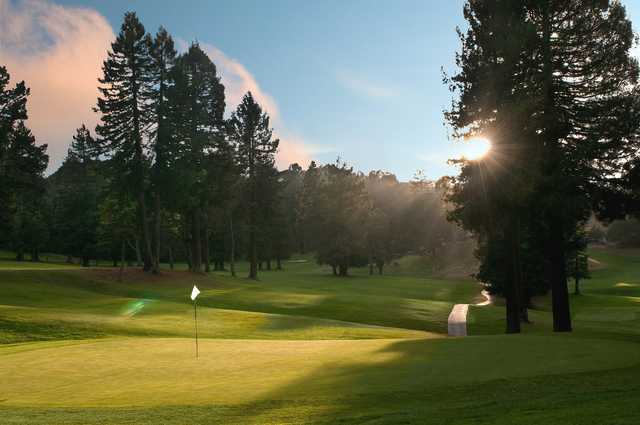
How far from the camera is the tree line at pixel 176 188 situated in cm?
4878

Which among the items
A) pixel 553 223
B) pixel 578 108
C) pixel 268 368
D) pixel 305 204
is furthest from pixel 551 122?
pixel 305 204

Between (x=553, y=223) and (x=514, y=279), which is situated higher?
(x=553, y=223)

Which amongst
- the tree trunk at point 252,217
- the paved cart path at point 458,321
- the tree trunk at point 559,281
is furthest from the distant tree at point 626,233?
the tree trunk at point 559,281

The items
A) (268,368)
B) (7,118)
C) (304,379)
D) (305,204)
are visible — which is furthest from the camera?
(305,204)

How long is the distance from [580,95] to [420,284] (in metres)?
45.7

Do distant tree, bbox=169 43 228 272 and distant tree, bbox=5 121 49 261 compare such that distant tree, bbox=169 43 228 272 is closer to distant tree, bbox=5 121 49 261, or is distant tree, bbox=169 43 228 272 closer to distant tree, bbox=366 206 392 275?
distant tree, bbox=5 121 49 261

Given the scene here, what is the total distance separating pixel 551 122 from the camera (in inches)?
990

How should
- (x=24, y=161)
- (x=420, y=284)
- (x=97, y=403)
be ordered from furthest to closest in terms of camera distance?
(x=420, y=284) < (x=24, y=161) < (x=97, y=403)

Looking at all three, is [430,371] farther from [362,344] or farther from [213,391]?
[362,344]

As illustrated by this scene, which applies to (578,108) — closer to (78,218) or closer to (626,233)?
(78,218)

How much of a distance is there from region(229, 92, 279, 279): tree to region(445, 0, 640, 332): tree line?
137 ft

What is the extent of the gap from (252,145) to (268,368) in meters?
54.9

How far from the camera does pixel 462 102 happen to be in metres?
27.8

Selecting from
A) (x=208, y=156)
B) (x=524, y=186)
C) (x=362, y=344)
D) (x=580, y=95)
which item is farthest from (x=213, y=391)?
(x=208, y=156)
